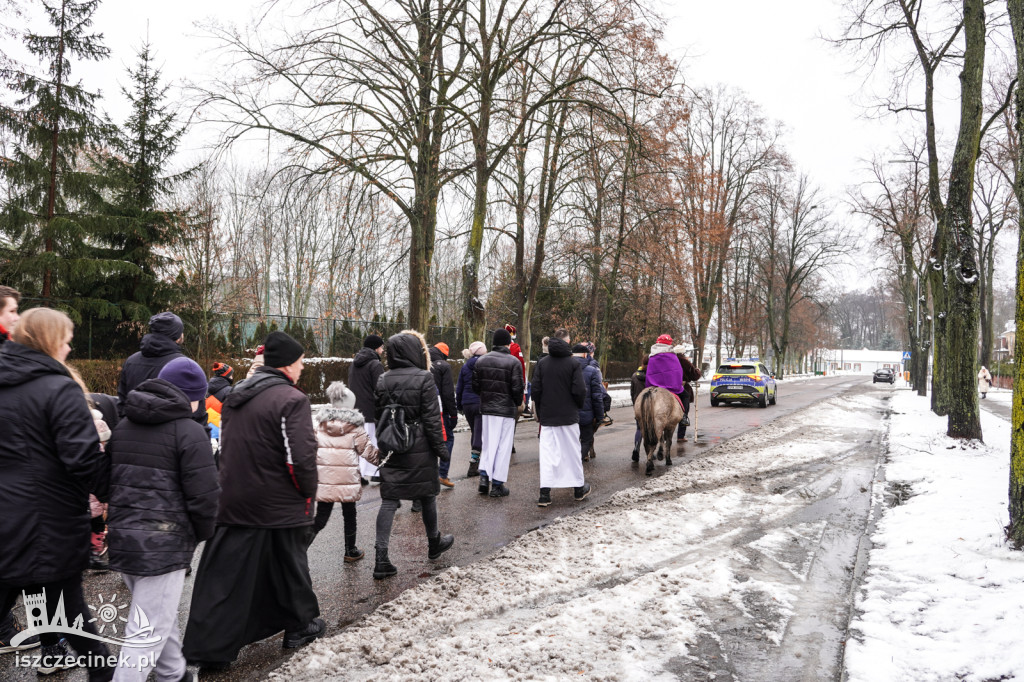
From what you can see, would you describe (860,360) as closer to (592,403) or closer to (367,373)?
(592,403)

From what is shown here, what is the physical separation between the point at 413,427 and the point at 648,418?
5.66m

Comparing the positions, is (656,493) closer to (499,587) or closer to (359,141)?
(499,587)

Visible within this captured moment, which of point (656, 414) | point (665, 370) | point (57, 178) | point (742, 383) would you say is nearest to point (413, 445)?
point (656, 414)

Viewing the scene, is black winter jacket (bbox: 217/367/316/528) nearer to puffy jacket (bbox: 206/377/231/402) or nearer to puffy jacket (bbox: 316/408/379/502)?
puffy jacket (bbox: 316/408/379/502)

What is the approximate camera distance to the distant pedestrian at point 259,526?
355cm

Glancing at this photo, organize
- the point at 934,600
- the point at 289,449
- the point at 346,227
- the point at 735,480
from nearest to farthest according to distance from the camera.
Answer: the point at 289,449 → the point at 934,600 → the point at 735,480 → the point at 346,227

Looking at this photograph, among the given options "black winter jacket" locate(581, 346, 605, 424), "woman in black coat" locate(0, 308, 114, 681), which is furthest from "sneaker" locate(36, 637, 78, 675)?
"black winter jacket" locate(581, 346, 605, 424)

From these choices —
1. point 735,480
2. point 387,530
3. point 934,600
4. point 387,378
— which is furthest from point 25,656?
point 735,480

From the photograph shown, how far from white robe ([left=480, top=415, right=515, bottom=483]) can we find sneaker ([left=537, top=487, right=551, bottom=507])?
541 millimetres

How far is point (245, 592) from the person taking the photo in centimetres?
360

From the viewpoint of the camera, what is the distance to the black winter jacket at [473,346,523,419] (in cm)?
811

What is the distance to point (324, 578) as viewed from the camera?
5.10 meters

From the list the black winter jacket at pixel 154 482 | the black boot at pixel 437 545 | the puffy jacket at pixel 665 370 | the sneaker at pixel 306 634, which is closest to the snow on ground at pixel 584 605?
the sneaker at pixel 306 634

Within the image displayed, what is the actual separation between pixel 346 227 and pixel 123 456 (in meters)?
10.0
